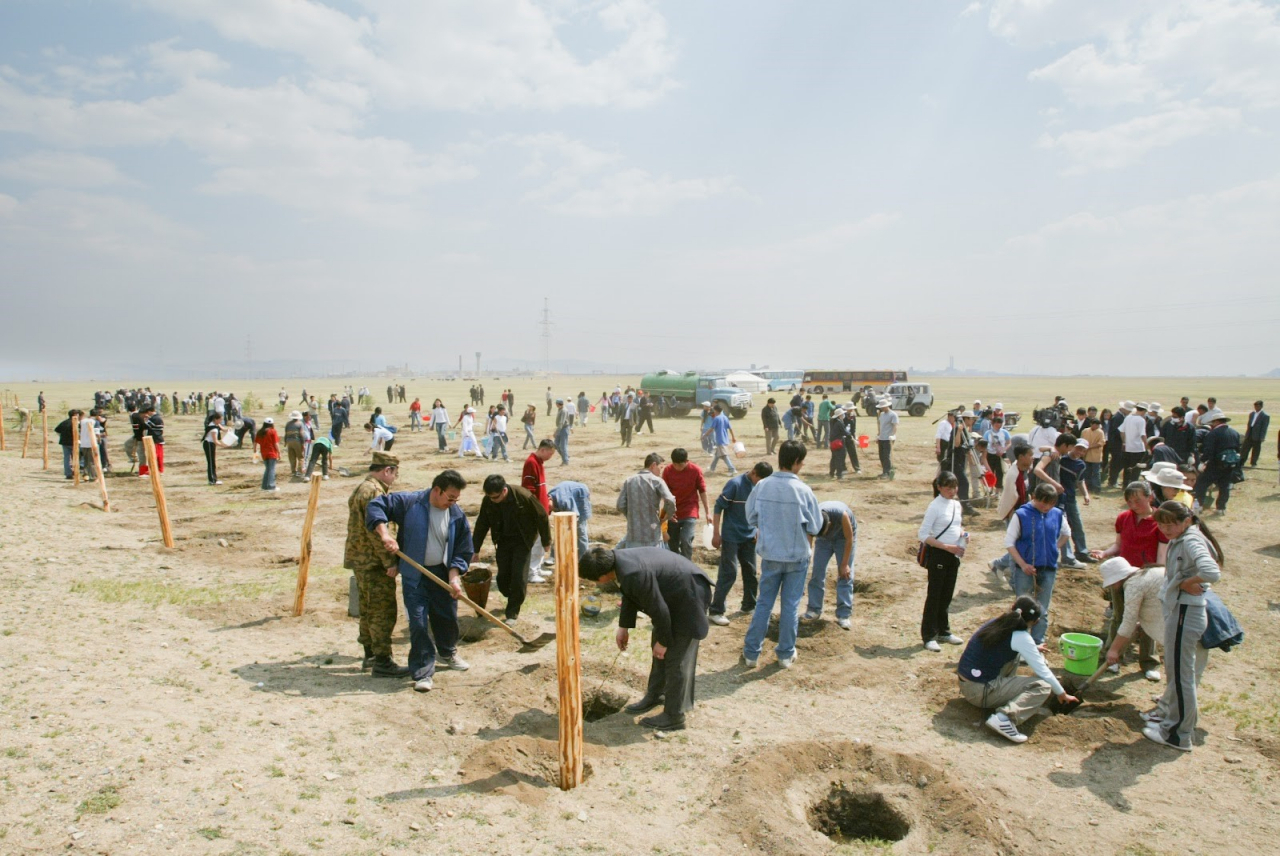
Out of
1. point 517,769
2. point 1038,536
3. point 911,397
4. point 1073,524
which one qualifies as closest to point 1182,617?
point 1038,536

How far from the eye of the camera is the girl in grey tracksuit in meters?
4.93

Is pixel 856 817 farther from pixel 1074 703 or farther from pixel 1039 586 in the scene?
pixel 1039 586

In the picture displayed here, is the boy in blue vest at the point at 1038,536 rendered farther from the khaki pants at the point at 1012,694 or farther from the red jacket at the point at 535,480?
the red jacket at the point at 535,480

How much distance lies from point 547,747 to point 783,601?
2.50 m

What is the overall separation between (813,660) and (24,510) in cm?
1282

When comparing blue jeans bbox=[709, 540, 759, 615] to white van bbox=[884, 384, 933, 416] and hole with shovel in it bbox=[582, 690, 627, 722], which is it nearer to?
hole with shovel in it bbox=[582, 690, 627, 722]

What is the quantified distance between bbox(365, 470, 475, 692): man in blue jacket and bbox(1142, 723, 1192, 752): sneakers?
515cm

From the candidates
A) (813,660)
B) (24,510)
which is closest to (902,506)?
(813,660)

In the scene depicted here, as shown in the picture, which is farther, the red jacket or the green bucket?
the red jacket

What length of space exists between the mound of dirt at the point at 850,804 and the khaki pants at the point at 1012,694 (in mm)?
916

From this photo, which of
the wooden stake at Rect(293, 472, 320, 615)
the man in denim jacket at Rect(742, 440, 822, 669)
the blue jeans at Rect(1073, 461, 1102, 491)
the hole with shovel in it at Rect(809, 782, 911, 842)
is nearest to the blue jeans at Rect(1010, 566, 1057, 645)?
the man in denim jacket at Rect(742, 440, 822, 669)

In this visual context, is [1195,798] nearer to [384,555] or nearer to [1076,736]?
[1076,736]

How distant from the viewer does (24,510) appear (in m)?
12.2

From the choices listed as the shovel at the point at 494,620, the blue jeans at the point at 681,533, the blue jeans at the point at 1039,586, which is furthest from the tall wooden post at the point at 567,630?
the blue jeans at the point at 1039,586
